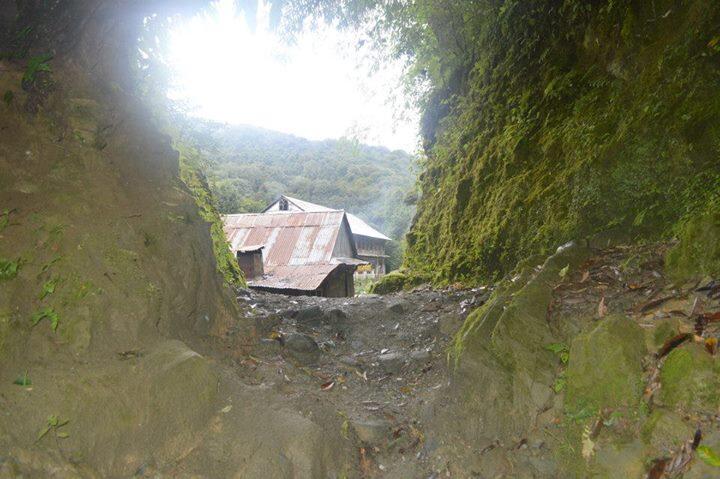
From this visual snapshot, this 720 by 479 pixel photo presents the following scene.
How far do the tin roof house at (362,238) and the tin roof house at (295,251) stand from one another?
7.42 meters

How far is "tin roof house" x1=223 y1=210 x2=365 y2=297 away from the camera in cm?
1423

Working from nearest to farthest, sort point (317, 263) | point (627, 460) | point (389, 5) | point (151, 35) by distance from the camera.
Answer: point (627, 460), point (151, 35), point (389, 5), point (317, 263)

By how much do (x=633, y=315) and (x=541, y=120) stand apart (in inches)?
166

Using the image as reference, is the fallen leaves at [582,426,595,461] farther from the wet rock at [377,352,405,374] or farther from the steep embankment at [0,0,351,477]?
the wet rock at [377,352,405,374]

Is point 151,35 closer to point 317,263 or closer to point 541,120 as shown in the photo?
point 541,120

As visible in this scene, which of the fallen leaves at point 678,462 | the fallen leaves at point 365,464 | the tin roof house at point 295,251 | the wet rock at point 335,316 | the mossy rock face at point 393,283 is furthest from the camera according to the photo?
the tin roof house at point 295,251

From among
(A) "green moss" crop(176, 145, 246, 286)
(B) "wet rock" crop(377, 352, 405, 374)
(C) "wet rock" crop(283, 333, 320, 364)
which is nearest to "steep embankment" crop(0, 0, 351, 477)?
(C) "wet rock" crop(283, 333, 320, 364)

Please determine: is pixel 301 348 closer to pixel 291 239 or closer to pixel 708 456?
pixel 708 456

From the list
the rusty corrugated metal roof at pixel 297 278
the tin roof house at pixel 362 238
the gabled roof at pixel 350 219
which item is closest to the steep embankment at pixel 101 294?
the rusty corrugated metal roof at pixel 297 278

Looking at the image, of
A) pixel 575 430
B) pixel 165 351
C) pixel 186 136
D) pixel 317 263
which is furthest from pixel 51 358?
pixel 317 263

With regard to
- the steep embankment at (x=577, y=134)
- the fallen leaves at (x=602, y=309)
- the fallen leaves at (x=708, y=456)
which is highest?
the steep embankment at (x=577, y=134)

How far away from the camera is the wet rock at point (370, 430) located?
3043mm

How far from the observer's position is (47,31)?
325cm

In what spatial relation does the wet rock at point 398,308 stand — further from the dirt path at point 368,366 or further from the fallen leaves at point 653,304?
the fallen leaves at point 653,304
